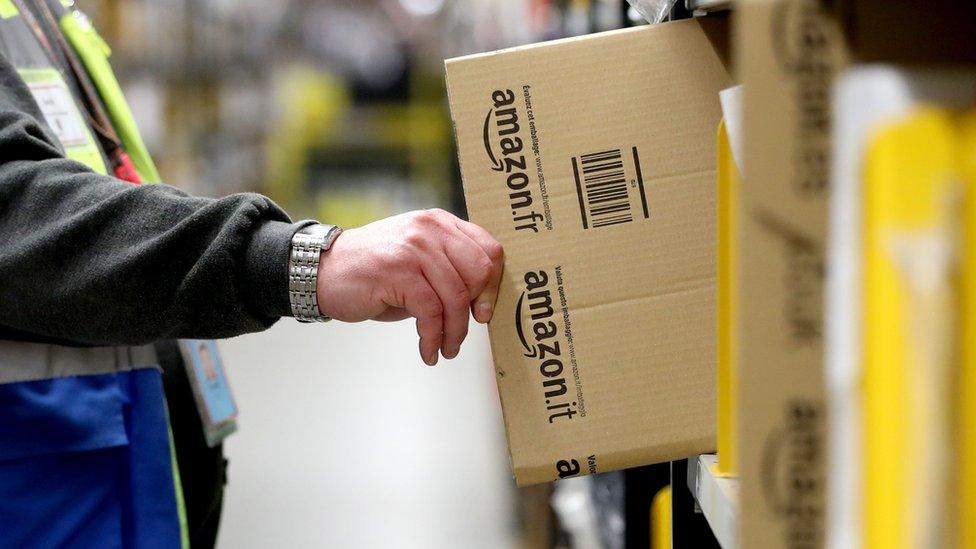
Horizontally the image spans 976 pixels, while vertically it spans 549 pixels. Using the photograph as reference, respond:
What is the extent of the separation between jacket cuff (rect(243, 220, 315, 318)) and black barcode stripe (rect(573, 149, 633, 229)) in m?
0.36

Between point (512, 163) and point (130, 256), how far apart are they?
0.48 metres

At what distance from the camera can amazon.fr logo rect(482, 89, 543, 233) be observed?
117cm

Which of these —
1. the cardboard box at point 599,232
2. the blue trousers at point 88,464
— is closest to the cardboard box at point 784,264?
the cardboard box at point 599,232

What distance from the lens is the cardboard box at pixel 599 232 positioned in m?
1.16

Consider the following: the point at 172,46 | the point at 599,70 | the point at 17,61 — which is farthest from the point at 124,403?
the point at 172,46

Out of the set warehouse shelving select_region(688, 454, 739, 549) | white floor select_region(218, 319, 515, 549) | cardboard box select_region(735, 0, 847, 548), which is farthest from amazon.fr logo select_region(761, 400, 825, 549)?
white floor select_region(218, 319, 515, 549)

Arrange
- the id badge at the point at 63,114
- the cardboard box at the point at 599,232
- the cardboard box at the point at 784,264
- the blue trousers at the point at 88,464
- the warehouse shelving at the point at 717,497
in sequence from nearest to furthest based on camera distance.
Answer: the cardboard box at the point at 784,264 < the warehouse shelving at the point at 717,497 < the cardboard box at the point at 599,232 < the blue trousers at the point at 88,464 < the id badge at the point at 63,114

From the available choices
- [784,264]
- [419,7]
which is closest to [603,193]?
[784,264]

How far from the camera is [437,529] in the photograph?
3.51m

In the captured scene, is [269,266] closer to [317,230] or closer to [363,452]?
[317,230]

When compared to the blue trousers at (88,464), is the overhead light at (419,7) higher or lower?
higher

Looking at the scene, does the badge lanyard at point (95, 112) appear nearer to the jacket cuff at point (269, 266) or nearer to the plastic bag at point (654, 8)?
the jacket cuff at point (269, 266)

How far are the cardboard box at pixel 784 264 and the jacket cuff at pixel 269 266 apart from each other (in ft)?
2.41

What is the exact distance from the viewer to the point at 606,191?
3.84ft
